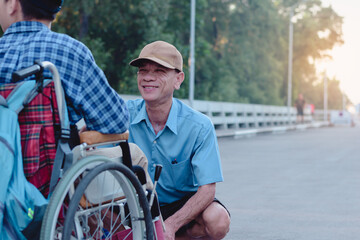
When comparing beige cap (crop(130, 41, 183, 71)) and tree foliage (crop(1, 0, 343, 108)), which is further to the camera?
tree foliage (crop(1, 0, 343, 108))

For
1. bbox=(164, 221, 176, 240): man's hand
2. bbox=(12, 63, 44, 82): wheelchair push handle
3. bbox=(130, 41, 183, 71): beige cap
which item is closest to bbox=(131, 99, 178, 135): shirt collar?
bbox=(130, 41, 183, 71): beige cap

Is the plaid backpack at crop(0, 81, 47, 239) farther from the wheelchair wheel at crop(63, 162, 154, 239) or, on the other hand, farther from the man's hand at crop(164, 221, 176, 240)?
the man's hand at crop(164, 221, 176, 240)

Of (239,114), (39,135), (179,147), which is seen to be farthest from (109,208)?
(239,114)

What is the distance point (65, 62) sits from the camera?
2830 millimetres

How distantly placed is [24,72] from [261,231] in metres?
3.72

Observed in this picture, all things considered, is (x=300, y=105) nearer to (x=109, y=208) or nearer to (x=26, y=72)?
(x=109, y=208)

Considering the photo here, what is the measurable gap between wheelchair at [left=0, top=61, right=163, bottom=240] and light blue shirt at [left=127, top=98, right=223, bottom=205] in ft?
1.74

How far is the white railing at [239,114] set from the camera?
25.0m

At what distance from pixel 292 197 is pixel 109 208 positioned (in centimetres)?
521

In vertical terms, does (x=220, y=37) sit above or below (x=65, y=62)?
above

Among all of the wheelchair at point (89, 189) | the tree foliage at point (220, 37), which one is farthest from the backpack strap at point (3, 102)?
the tree foliage at point (220, 37)

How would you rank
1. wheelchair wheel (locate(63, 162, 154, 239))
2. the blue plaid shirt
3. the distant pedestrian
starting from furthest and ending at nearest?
1. the distant pedestrian
2. the blue plaid shirt
3. wheelchair wheel (locate(63, 162, 154, 239))

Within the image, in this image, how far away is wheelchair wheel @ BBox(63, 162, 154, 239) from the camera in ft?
8.89

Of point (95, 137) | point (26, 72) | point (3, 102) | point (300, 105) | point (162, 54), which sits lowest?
point (300, 105)
